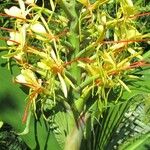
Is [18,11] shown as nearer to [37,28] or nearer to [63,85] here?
[37,28]

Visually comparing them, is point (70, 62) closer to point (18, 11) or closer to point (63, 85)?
point (63, 85)

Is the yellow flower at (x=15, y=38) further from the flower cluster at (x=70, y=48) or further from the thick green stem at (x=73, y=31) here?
the thick green stem at (x=73, y=31)

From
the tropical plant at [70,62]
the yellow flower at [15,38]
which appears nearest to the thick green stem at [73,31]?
the tropical plant at [70,62]

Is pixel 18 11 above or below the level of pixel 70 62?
above

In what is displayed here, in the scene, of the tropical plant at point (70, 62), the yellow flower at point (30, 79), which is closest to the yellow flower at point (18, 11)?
the tropical plant at point (70, 62)

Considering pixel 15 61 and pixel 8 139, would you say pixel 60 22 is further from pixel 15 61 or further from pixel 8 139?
pixel 8 139

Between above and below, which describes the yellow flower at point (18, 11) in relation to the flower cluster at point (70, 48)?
above

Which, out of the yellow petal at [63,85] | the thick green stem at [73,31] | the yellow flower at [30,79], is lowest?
the yellow petal at [63,85]

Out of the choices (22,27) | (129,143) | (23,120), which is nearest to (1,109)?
(23,120)

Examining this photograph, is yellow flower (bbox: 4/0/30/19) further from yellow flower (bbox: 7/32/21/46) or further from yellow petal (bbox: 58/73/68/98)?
yellow petal (bbox: 58/73/68/98)

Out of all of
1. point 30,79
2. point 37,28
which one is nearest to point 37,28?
point 37,28
